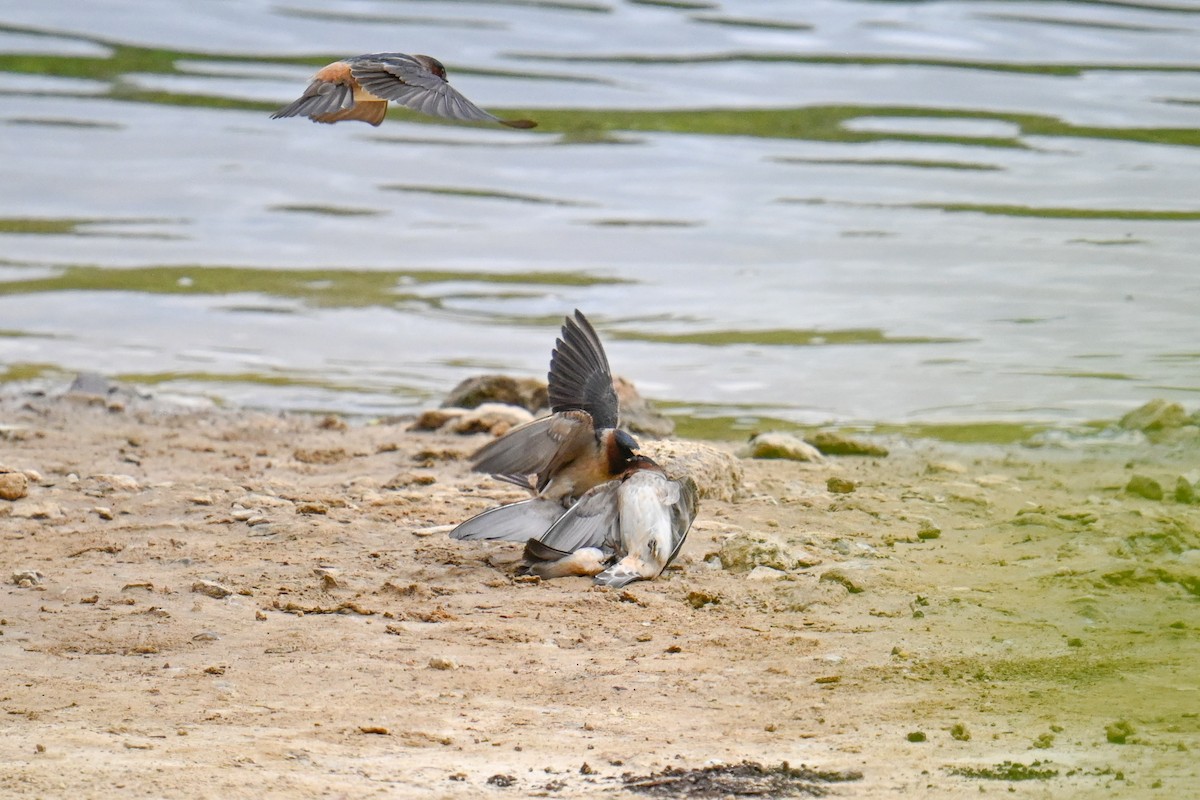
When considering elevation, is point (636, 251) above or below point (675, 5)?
below

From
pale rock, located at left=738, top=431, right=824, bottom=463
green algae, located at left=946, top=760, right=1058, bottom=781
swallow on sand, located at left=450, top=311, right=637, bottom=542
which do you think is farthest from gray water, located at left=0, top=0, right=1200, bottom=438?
green algae, located at left=946, top=760, right=1058, bottom=781

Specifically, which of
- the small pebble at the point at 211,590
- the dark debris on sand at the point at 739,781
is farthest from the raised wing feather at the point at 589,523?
the dark debris on sand at the point at 739,781

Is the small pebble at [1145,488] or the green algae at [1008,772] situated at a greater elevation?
the green algae at [1008,772]

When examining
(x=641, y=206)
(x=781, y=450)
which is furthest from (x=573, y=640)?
(x=641, y=206)

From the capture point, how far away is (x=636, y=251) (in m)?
11.0

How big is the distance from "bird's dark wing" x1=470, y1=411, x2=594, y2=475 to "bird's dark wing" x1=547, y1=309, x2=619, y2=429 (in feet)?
0.60

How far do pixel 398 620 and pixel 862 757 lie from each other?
145 centimetres

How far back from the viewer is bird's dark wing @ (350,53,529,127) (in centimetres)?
430

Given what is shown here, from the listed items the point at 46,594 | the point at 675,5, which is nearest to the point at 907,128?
the point at 675,5

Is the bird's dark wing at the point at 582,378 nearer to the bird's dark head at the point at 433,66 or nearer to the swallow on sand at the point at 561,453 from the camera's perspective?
the swallow on sand at the point at 561,453

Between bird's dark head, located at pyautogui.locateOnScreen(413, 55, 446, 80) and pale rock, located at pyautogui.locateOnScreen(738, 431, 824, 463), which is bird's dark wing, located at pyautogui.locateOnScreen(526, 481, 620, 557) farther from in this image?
pale rock, located at pyautogui.locateOnScreen(738, 431, 824, 463)

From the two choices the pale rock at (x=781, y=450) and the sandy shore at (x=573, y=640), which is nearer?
the sandy shore at (x=573, y=640)

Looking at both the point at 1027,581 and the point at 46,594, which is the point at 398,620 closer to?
the point at 46,594

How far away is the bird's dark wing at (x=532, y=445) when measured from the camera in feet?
15.3
